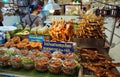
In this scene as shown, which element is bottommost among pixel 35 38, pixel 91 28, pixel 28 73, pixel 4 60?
pixel 28 73

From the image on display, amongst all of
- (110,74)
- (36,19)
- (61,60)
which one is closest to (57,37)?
(61,60)

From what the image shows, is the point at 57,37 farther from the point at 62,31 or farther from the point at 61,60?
the point at 61,60

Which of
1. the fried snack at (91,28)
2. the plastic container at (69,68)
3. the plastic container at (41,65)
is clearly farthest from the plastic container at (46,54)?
the fried snack at (91,28)

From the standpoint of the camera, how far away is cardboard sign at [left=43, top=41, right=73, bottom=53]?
66.2 inches

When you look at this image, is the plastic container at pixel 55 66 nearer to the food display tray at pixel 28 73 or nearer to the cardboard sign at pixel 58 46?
the food display tray at pixel 28 73

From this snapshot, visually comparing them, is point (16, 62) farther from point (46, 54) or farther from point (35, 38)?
point (35, 38)

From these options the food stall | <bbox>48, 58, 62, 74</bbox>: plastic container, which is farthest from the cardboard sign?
<bbox>48, 58, 62, 74</bbox>: plastic container

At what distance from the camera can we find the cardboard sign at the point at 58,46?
5.51ft

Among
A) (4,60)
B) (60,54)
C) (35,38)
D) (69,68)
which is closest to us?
(69,68)

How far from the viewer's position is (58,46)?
5.63 feet

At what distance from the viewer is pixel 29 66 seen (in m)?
1.47

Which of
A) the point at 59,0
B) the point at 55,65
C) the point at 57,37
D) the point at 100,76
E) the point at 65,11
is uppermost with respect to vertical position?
the point at 59,0

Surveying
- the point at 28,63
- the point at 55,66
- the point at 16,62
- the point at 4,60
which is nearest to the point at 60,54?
the point at 55,66

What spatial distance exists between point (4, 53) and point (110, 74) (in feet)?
3.71
